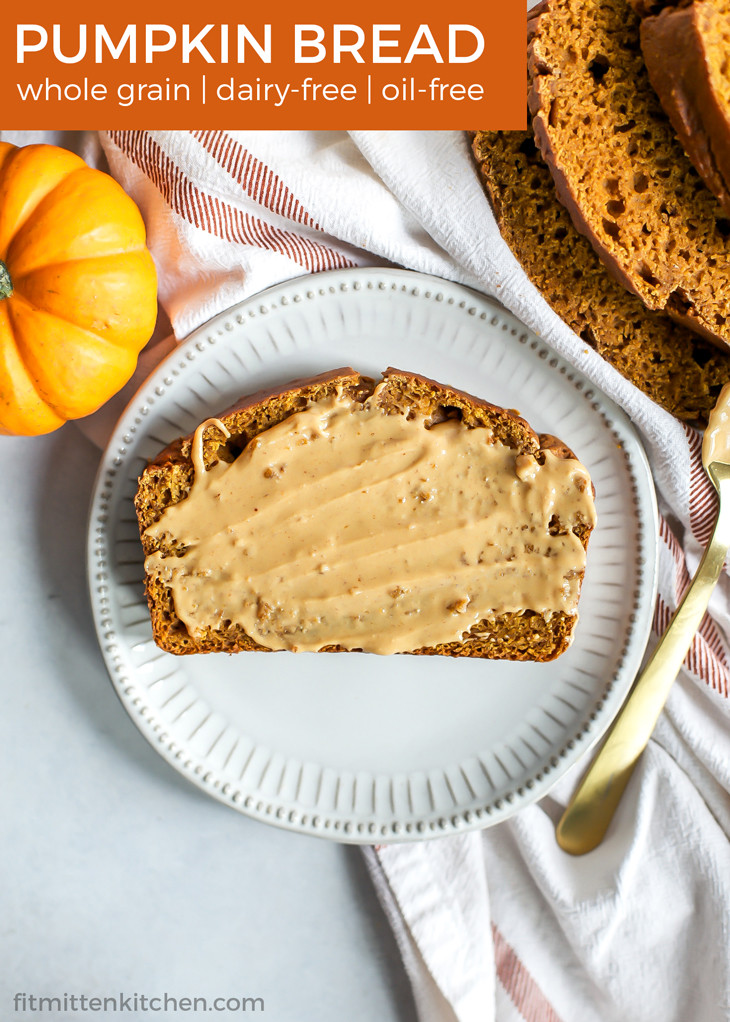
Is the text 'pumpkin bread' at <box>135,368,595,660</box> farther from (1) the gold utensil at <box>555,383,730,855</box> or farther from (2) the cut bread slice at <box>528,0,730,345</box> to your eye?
(2) the cut bread slice at <box>528,0,730,345</box>

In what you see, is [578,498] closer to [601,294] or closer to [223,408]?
[601,294]

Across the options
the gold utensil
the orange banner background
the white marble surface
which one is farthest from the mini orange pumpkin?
the gold utensil

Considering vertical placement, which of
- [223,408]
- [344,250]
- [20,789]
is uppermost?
[344,250]

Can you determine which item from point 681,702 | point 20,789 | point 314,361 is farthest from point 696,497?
point 20,789

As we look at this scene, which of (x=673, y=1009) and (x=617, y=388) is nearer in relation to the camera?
(x=617, y=388)

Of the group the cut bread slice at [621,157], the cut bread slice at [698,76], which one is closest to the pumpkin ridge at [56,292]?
the cut bread slice at [621,157]

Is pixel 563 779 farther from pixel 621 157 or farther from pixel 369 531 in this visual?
pixel 621 157

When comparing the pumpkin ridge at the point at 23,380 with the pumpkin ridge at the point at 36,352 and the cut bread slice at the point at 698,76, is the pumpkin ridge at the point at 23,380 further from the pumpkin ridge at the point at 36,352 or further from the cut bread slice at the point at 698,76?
the cut bread slice at the point at 698,76
